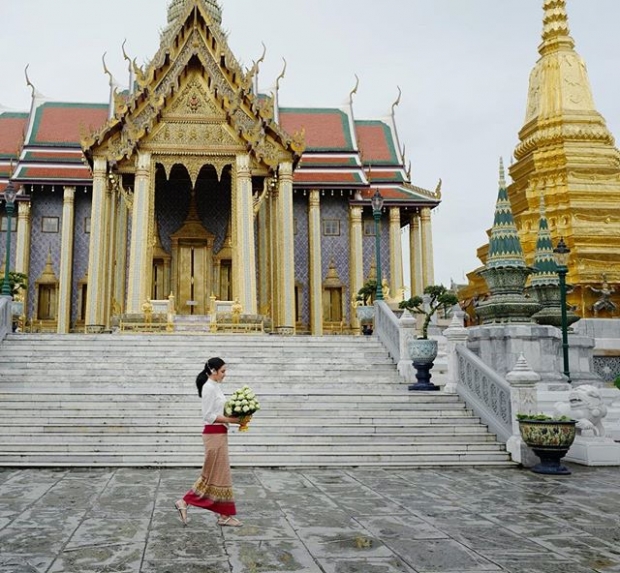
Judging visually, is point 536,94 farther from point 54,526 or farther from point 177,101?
point 54,526

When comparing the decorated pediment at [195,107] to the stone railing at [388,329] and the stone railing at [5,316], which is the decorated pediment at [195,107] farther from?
the stone railing at [388,329]

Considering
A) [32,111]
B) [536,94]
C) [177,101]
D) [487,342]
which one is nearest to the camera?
[487,342]

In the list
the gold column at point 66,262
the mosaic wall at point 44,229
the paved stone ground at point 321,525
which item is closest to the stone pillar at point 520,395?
the paved stone ground at point 321,525

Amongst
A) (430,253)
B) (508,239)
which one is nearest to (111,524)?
(508,239)

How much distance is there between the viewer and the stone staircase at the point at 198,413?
8.95 metres

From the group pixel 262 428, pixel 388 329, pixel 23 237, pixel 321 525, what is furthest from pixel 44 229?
pixel 321 525

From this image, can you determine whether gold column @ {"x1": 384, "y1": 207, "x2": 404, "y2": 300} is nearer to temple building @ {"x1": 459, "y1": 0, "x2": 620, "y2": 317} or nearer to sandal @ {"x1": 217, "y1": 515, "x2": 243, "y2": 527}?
temple building @ {"x1": 459, "y1": 0, "x2": 620, "y2": 317}

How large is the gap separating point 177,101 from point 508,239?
10.9 meters

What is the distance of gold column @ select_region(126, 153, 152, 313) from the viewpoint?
708 inches

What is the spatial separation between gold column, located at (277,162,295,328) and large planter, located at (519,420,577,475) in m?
11.9

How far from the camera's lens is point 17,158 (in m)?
24.0

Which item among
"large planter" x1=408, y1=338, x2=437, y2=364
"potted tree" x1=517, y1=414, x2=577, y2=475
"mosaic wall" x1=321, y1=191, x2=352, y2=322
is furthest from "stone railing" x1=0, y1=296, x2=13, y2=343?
"mosaic wall" x1=321, y1=191, x2=352, y2=322

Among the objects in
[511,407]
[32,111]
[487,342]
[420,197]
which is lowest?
[511,407]

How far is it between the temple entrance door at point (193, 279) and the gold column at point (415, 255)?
7264 millimetres
